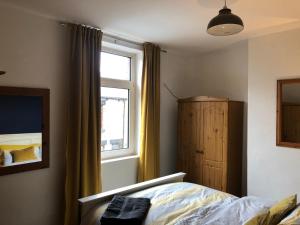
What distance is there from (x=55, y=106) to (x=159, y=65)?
65.5 inches

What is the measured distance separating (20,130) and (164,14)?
71.8 inches

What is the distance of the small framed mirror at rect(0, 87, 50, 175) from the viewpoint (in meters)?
2.34

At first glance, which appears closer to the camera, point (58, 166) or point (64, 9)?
point (64, 9)

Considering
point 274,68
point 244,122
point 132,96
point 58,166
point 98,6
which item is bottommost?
point 58,166

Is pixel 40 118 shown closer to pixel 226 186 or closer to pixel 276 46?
pixel 226 186

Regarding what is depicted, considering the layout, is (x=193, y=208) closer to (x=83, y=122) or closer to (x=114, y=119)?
(x=83, y=122)

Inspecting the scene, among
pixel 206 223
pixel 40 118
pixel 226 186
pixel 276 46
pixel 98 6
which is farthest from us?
pixel 226 186

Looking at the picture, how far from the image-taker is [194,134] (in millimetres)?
3697

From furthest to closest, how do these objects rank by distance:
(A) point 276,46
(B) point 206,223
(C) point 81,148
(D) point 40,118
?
1. (A) point 276,46
2. (C) point 81,148
3. (D) point 40,118
4. (B) point 206,223

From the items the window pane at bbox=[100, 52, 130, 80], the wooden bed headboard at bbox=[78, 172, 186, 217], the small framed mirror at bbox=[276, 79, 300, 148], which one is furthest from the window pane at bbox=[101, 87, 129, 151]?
the small framed mirror at bbox=[276, 79, 300, 148]

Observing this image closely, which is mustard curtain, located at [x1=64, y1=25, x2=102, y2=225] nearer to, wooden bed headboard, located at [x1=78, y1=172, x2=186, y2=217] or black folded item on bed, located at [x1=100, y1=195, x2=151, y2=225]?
wooden bed headboard, located at [x1=78, y1=172, x2=186, y2=217]

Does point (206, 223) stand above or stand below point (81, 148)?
below

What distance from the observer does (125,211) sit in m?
1.92

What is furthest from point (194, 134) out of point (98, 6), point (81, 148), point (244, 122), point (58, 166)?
point (98, 6)
